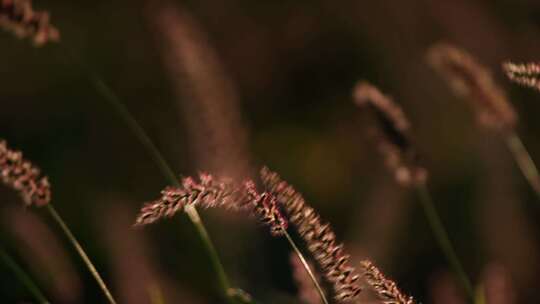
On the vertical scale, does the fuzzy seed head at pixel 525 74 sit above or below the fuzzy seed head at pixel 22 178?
below

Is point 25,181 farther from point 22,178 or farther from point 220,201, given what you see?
point 220,201

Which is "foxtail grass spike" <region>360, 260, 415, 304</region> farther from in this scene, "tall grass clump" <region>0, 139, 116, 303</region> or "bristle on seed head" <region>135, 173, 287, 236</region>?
"tall grass clump" <region>0, 139, 116, 303</region>

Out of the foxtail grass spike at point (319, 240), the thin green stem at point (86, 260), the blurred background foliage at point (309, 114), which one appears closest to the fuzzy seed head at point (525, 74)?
the foxtail grass spike at point (319, 240)

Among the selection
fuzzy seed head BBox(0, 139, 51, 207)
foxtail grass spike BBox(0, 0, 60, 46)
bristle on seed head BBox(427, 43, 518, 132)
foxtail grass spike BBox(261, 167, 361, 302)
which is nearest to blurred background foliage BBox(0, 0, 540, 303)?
bristle on seed head BBox(427, 43, 518, 132)

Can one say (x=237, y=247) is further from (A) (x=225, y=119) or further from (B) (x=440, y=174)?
(B) (x=440, y=174)

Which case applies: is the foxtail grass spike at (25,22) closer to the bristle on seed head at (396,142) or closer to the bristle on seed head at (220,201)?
the bristle on seed head at (220,201)

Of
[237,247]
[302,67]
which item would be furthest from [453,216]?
[237,247]
